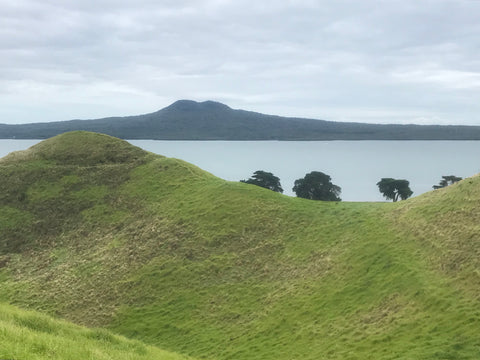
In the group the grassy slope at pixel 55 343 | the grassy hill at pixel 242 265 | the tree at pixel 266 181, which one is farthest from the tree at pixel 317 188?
the grassy slope at pixel 55 343

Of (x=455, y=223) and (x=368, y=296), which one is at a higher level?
(x=455, y=223)

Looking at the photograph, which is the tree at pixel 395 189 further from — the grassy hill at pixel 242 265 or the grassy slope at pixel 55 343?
the grassy slope at pixel 55 343

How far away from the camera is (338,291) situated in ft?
115

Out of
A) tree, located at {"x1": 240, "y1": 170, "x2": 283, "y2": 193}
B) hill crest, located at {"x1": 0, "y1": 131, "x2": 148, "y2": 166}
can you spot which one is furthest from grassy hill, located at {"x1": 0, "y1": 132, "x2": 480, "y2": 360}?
tree, located at {"x1": 240, "y1": 170, "x2": 283, "y2": 193}

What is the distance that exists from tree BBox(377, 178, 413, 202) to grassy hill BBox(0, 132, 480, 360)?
5787 centimetres

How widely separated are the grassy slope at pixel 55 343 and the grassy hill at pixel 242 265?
11.8 m

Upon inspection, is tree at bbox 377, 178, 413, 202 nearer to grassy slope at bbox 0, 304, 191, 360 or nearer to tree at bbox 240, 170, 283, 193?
tree at bbox 240, 170, 283, 193

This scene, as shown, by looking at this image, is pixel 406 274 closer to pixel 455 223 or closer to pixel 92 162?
pixel 455 223

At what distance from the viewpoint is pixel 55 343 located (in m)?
15.7

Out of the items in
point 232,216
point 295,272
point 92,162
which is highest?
point 92,162

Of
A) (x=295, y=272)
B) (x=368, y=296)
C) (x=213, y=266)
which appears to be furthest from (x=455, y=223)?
(x=213, y=266)

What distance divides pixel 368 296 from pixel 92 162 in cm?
5308

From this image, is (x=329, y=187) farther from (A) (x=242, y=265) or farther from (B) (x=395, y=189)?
(A) (x=242, y=265)

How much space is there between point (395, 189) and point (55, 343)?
10034 centimetres
